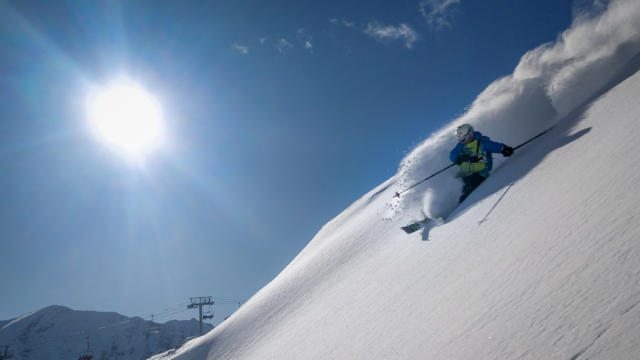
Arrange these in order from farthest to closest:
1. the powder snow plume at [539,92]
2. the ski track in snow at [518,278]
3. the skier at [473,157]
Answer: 1. the skier at [473,157]
2. the powder snow plume at [539,92]
3. the ski track in snow at [518,278]

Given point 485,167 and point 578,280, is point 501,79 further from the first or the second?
point 578,280

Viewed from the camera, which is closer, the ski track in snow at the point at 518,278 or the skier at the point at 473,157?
the ski track in snow at the point at 518,278

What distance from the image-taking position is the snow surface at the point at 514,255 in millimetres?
1367

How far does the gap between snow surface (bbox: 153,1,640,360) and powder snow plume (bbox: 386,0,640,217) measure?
0.8 inches

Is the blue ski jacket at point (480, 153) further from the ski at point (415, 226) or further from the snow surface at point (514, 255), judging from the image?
the ski at point (415, 226)

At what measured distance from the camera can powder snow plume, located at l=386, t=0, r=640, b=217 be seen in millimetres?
4480

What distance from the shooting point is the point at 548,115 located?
5.34 meters

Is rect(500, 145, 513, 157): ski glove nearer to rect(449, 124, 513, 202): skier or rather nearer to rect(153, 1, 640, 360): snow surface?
rect(449, 124, 513, 202): skier

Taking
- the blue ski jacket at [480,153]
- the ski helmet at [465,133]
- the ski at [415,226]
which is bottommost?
the ski at [415,226]

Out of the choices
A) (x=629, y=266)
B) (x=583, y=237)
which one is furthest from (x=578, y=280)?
(x=583, y=237)

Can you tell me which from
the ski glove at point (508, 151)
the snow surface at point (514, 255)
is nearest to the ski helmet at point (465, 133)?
the snow surface at point (514, 255)

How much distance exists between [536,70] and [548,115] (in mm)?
878

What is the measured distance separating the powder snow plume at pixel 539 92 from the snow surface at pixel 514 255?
0.02m

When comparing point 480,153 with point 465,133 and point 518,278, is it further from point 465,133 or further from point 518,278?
point 518,278
